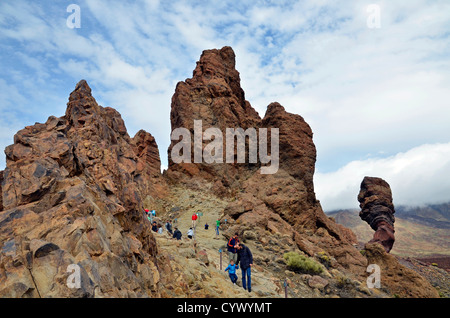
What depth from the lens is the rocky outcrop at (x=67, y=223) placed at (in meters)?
5.04

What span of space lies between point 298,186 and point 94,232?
85.9 ft

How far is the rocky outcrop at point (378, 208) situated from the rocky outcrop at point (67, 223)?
41583 millimetres

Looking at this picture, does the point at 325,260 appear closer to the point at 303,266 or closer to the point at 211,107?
the point at 303,266

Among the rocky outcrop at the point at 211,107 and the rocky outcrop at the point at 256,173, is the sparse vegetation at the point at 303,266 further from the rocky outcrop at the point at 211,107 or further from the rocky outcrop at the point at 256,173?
the rocky outcrop at the point at 211,107

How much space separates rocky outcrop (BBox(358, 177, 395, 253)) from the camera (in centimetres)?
3984

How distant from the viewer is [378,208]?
4209 centimetres

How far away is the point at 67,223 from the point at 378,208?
1819 inches

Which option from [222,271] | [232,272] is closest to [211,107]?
[222,271]

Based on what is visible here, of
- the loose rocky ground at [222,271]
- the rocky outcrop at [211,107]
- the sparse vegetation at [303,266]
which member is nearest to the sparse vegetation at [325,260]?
the loose rocky ground at [222,271]

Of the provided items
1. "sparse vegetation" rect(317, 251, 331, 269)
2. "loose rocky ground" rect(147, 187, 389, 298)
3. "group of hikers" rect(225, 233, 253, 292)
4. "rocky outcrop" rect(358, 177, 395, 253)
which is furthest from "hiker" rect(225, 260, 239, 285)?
"rocky outcrop" rect(358, 177, 395, 253)

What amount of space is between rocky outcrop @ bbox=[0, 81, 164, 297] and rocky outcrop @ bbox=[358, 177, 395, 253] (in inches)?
1637

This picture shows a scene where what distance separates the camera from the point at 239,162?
3616cm

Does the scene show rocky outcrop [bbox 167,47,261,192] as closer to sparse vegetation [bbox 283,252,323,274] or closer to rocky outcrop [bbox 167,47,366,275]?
rocky outcrop [bbox 167,47,366,275]

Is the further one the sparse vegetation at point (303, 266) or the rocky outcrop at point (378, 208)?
the rocky outcrop at point (378, 208)
